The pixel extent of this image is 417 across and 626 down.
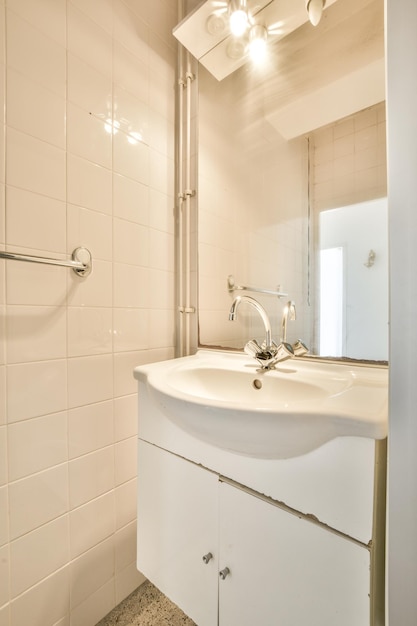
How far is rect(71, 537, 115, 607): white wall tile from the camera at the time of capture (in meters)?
0.80

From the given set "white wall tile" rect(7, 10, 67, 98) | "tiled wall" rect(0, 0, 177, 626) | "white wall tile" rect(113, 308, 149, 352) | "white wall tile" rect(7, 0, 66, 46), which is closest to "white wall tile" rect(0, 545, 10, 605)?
"tiled wall" rect(0, 0, 177, 626)

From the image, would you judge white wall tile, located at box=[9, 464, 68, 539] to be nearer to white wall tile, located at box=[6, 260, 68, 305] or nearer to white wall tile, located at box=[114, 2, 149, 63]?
white wall tile, located at box=[6, 260, 68, 305]

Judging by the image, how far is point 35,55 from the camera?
71cm

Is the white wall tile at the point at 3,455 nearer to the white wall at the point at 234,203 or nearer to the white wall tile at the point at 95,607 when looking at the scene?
the white wall tile at the point at 95,607

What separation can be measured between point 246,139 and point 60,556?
5.16 ft

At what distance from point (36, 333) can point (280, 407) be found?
653mm

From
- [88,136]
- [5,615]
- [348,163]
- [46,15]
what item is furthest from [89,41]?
[5,615]

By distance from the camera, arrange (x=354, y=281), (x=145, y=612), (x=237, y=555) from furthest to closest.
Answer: (x=145, y=612) → (x=354, y=281) → (x=237, y=555)

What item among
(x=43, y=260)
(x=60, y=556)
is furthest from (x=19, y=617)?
(x=43, y=260)

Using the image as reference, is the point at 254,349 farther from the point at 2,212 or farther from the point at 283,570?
the point at 2,212

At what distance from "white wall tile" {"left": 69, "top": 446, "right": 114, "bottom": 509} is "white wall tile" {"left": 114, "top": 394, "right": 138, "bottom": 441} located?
0.19ft

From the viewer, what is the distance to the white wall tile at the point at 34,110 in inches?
26.3

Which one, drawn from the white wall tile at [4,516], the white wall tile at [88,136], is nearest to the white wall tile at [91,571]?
the white wall tile at [4,516]

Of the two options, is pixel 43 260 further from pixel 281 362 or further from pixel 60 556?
pixel 60 556
